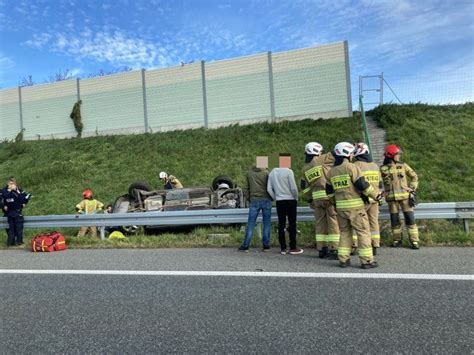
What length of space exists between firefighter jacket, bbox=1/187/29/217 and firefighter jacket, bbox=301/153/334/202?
6.73m

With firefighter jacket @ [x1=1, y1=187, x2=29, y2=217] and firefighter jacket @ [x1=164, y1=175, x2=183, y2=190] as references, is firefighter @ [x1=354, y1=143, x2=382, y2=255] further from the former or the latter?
firefighter jacket @ [x1=1, y1=187, x2=29, y2=217]

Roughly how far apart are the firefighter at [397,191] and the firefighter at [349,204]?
149 centimetres

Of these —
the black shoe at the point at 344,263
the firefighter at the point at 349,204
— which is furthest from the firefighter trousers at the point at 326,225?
the black shoe at the point at 344,263

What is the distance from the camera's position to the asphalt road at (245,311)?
132 inches

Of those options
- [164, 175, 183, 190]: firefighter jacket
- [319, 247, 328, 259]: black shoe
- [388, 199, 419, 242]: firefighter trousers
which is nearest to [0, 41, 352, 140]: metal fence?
[164, 175, 183, 190]: firefighter jacket

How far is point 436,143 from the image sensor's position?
14.4 metres

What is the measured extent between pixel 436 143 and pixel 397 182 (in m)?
8.45

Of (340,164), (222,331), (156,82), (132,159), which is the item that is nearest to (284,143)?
(132,159)

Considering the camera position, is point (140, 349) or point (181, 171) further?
point (181, 171)

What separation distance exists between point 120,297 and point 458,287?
3846 mm

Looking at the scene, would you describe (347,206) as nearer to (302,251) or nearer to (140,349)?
(302,251)

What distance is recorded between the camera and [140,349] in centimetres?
333

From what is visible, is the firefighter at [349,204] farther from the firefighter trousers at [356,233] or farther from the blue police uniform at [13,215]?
the blue police uniform at [13,215]

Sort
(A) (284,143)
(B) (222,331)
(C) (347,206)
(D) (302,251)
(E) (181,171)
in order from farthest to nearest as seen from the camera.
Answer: (A) (284,143) → (E) (181,171) → (D) (302,251) → (C) (347,206) → (B) (222,331)
